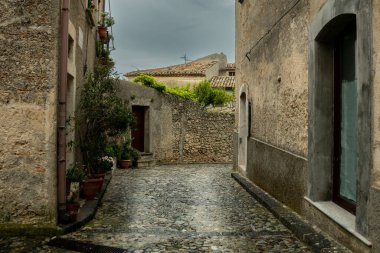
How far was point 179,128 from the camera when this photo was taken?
1666 centimetres

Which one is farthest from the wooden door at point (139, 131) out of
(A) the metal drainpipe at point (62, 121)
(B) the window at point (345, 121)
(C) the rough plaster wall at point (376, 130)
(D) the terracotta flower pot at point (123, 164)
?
(C) the rough plaster wall at point (376, 130)

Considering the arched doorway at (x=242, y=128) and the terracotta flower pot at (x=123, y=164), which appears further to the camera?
the terracotta flower pot at (x=123, y=164)

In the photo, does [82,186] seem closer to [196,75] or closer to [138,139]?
Result: [138,139]

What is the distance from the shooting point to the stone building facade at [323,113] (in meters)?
3.77

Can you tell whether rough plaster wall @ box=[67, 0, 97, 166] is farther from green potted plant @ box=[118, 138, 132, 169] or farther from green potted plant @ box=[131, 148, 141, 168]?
green potted plant @ box=[131, 148, 141, 168]

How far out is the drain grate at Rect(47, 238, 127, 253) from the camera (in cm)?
449

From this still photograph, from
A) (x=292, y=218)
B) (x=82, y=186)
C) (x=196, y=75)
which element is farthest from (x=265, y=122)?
(x=196, y=75)

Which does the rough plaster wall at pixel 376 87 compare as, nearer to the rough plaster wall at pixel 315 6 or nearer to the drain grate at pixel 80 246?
the rough plaster wall at pixel 315 6

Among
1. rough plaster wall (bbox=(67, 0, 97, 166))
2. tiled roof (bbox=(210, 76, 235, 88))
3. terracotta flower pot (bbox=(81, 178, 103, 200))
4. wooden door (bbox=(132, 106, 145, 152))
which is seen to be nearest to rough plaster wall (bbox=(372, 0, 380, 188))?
rough plaster wall (bbox=(67, 0, 97, 166))

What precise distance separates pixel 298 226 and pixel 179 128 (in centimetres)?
1161

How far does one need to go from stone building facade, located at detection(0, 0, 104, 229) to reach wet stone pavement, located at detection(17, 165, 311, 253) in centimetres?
69

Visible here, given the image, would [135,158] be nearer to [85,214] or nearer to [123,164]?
[123,164]

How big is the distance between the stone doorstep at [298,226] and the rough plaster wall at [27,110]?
3.16m

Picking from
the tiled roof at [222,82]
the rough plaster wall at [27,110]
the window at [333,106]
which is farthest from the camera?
the tiled roof at [222,82]
